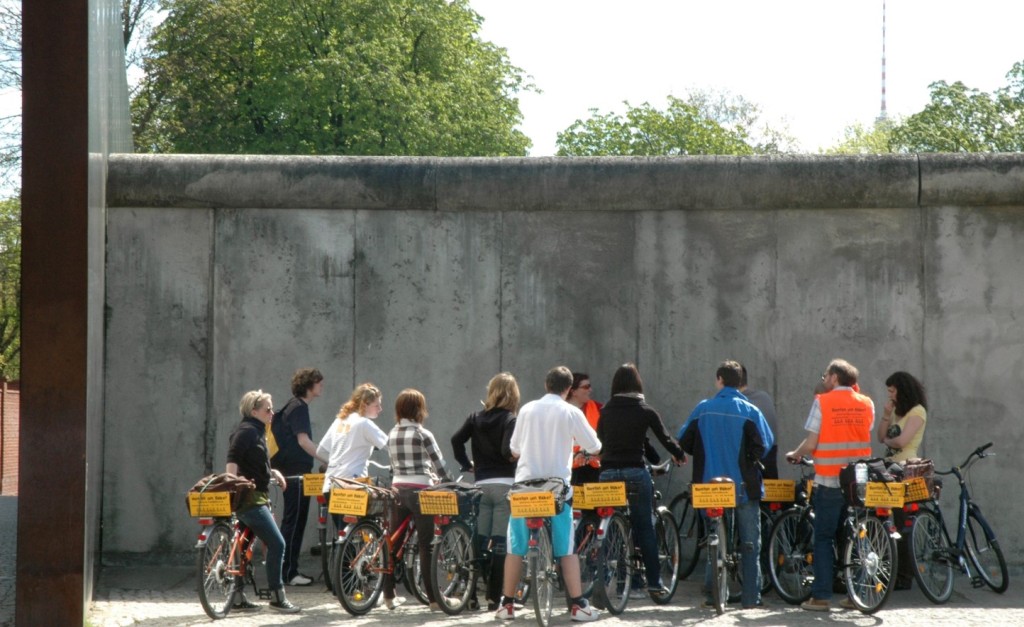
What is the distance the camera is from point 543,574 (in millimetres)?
8930

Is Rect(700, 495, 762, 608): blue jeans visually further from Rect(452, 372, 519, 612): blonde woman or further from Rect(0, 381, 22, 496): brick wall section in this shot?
Rect(0, 381, 22, 496): brick wall section

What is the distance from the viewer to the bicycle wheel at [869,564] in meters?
9.29

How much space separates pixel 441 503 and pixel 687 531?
116 inches

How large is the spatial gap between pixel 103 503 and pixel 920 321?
7.47 metres

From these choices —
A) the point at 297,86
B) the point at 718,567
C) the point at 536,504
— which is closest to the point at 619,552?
the point at 718,567

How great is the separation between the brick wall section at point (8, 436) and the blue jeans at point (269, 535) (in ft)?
63.5

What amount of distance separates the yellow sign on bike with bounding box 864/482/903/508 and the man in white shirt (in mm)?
1976

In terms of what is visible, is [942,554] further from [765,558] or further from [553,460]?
[553,460]

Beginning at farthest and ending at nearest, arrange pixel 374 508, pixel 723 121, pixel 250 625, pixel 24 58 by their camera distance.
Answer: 1. pixel 723 121
2. pixel 374 508
3. pixel 250 625
4. pixel 24 58

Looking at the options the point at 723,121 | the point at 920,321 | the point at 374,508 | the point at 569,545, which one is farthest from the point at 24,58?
the point at 723,121

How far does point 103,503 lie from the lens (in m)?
11.7

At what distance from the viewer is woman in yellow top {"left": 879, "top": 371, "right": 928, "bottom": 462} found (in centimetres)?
1034

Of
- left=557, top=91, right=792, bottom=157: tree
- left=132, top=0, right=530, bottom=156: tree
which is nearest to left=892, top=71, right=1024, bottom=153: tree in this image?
left=557, top=91, right=792, bottom=157: tree

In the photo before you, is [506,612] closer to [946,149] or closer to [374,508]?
[374,508]
